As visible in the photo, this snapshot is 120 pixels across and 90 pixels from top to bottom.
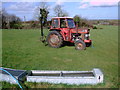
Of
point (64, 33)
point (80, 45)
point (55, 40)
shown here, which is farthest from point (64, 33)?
point (80, 45)

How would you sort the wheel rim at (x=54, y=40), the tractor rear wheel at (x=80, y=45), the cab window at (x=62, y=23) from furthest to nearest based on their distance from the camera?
the cab window at (x=62, y=23) → the wheel rim at (x=54, y=40) → the tractor rear wheel at (x=80, y=45)

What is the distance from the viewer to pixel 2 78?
3.45 metres

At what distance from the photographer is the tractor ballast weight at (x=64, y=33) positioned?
7574 mm

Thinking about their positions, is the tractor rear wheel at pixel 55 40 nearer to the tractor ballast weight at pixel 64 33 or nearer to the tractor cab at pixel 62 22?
the tractor ballast weight at pixel 64 33

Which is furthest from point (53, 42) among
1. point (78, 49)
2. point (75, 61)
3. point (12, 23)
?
point (12, 23)

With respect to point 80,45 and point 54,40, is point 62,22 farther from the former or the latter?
point 80,45

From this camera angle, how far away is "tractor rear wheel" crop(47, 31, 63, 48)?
7550mm

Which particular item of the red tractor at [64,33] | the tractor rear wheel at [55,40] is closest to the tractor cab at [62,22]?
the red tractor at [64,33]

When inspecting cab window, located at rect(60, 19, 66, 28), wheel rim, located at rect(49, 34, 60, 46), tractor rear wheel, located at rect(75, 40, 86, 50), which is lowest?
tractor rear wheel, located at rect(75, 40, 86, 50)

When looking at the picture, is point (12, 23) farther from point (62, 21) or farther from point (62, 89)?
point (62, 89)

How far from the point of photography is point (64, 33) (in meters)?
7.74

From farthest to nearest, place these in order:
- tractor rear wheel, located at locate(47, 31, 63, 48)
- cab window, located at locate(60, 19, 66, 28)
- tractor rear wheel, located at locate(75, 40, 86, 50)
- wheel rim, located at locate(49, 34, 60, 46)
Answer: cab window, located at locate(60, 19, 66, 28) < wheel rim, located at locate(49, 34, 60, 46) < tractor rear wheel, located at locate(47, 31, 63, 48) < tractor rear wheel, located at locate(75, 40, 86, 50)

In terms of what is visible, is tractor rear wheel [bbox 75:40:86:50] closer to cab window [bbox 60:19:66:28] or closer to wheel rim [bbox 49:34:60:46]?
wheel rim [bbox 49:34:60:46]

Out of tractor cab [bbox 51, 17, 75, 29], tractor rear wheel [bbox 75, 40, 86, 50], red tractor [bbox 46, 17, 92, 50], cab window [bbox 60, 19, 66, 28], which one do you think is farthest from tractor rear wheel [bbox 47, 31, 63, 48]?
tractor rear wheel [bbox 75, 40, 86, 50]
